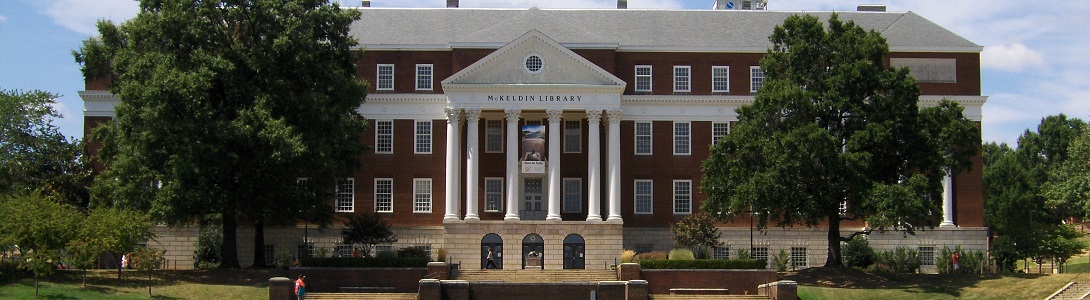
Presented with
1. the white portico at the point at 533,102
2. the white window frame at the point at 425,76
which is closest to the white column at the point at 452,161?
the white portico at the point at 533,102

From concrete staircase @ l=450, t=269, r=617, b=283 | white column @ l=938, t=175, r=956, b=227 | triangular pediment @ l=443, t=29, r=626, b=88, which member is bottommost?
concrete staircase @ l=450, t=269, r=617, b=283

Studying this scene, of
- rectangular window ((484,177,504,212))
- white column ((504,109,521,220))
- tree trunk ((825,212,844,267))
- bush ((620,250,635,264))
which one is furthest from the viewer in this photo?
rectangular window ((484,177,504,212))

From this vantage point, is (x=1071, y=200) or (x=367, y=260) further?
(x=1071, y=200)

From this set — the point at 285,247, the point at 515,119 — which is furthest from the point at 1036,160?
the point at 285,247

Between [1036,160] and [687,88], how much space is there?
48.4 metres

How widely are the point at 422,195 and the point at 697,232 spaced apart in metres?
14.8

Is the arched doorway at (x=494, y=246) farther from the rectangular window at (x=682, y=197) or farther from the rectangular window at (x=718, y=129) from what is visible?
the rectangular window at (x=718, y=129)

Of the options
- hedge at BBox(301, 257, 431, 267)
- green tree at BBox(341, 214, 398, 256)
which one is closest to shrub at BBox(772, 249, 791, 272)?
hedge at BBox(301, 257, 431, 267)

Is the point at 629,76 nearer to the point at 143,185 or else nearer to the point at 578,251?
the point at 578,251

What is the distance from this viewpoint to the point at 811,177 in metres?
53.4

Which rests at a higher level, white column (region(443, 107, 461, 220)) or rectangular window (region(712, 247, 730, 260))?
white column (region(443, 107, 461, 220))

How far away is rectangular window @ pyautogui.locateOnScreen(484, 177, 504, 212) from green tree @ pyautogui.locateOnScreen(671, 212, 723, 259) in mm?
9941

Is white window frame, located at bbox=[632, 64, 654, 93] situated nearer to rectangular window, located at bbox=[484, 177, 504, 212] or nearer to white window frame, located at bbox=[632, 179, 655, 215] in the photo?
white window frame, located at bbox=[632, 179, 655, 215]

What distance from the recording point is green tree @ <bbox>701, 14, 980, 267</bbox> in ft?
173
